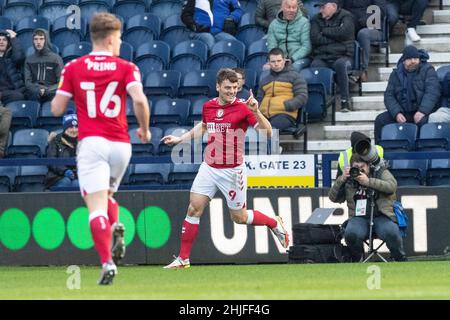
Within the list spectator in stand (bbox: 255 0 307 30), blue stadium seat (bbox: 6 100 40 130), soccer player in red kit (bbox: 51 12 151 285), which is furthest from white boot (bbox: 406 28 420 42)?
soccer player in red kit (bbox: 51 12 151 285)

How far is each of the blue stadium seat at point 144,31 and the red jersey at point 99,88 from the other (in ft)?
33.6

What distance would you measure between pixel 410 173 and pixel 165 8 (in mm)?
6667

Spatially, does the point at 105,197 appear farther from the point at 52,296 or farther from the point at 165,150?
the point at 165,150

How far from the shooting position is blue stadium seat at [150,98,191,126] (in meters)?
19.5

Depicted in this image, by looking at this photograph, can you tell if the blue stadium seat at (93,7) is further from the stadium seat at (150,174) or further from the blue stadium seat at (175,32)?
the stadium seat at (150,174)

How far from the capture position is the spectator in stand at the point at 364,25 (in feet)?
65.3

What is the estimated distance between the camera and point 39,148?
64.2ft

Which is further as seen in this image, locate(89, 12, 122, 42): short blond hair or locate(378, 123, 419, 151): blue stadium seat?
locate(378, 123, 419, 151): blue stadium seat

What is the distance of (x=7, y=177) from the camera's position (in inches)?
765

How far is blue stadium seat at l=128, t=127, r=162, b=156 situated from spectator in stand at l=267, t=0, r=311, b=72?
2.21m

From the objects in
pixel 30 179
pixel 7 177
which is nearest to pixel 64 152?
pixel 30 179

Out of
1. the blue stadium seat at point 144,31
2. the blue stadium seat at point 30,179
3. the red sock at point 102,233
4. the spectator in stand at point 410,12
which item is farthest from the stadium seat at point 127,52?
the red sock at point 102,233

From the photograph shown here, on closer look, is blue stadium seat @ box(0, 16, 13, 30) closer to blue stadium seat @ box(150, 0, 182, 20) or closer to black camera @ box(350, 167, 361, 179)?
blue stadium seat @ box(150, 0, 182, 20)

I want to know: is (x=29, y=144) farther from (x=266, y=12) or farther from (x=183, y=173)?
(x=266, y=12)
